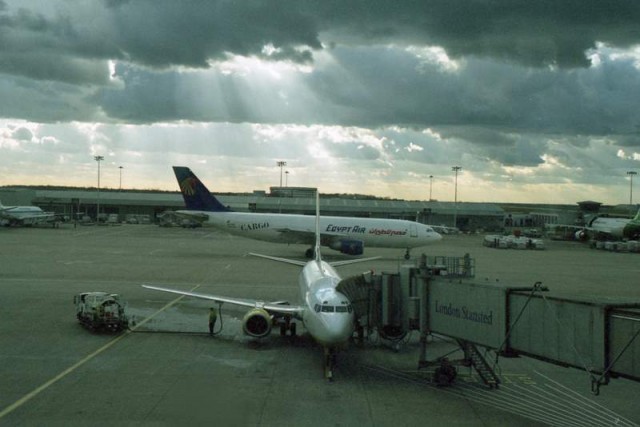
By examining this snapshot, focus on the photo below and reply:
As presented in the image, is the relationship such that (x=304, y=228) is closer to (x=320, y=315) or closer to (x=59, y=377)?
(x=320, y=315)

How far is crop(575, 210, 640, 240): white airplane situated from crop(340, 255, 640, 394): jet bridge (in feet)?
255

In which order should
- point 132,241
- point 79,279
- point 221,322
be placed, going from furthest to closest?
1. point 132,241
2. point 79,279
3. point 221,322

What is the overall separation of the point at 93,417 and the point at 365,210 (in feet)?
445

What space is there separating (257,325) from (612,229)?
9017cm

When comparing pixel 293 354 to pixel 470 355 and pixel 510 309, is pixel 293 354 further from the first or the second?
pixel 510 309

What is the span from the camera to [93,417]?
17.7 m

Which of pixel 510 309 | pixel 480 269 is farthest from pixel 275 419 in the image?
pixel 480 269

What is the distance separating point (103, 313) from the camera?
96.9 ft

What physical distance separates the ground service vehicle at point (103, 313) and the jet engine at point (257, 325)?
7.12 m

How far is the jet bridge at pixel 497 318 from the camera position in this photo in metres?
15.8

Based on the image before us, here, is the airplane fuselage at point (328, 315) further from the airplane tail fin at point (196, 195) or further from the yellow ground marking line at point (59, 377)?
the airplane tail fin at point (196, 195)

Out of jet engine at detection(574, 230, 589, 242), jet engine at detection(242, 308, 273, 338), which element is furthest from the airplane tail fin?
jet engine at detection(574, 230, 589, 242)

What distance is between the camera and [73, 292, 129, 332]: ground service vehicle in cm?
2958

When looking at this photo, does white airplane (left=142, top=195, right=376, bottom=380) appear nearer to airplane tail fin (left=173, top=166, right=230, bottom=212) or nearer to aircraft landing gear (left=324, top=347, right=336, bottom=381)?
aircraft landing gear (left=324, top=347, right=336, bottom=381)
